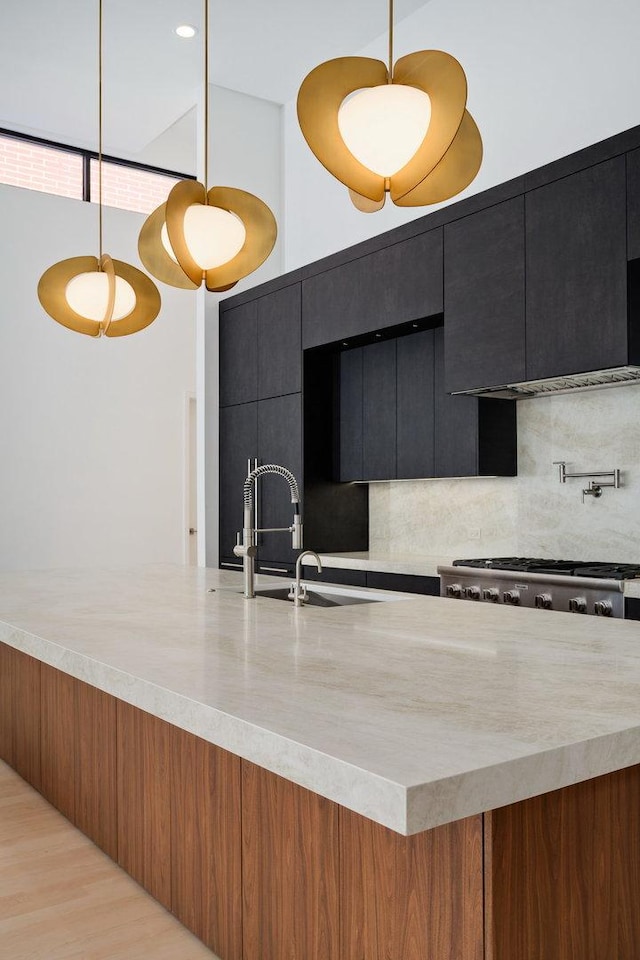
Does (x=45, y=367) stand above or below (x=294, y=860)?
above

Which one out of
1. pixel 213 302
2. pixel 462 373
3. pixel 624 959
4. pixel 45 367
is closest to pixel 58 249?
pixel 45 367

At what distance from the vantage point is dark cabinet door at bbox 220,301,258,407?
547 cm

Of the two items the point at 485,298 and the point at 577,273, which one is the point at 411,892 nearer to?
the point at 577,273

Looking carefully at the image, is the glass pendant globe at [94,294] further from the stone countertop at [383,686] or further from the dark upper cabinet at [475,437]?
the dark upper cabinet at [475,437]

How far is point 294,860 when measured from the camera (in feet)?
5.01

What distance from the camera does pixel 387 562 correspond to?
13.8 feet

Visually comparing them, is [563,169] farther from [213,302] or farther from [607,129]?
[213,302]

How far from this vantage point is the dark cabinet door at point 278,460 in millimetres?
5047

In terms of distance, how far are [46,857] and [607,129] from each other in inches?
144

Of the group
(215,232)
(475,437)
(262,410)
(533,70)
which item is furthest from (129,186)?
(215,232)

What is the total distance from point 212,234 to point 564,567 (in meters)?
1.96

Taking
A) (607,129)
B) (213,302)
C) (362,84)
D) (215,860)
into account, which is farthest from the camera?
(213,302)

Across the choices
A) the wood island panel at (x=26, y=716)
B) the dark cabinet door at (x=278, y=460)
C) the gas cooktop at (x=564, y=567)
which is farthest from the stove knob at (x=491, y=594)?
the wood island panel at (x=26, y=716)

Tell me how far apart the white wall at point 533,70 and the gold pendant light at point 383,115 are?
A: 2189mm
